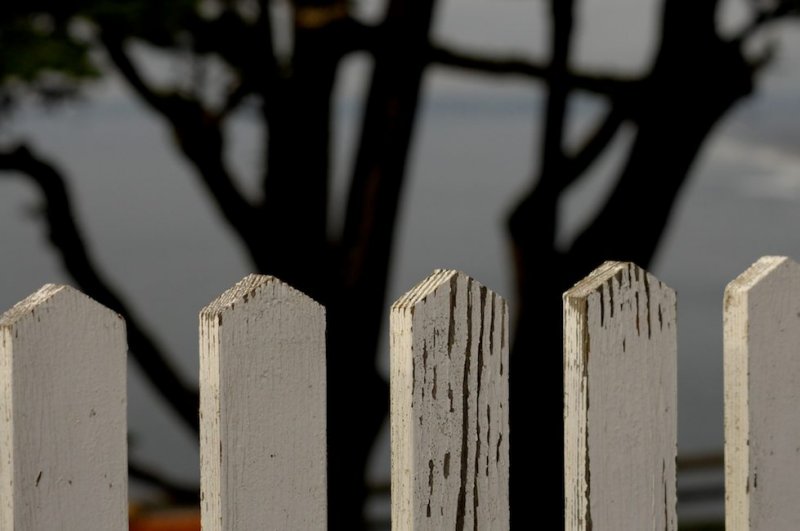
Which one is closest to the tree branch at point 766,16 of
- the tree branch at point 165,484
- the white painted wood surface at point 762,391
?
the tree branch at point 165,484

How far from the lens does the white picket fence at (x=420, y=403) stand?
4.99 feet

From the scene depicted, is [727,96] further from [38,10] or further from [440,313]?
[440,313]

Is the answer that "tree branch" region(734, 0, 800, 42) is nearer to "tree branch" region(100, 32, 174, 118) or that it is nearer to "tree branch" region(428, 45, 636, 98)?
"tree branch" region(428, 45, 636, 98)

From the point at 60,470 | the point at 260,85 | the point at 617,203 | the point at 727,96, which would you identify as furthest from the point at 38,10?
the point at 60,470

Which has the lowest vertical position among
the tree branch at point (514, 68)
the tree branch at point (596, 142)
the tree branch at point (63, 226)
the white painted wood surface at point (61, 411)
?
the white painted wood surface at point (61, 411)

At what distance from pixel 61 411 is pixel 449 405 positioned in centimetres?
51

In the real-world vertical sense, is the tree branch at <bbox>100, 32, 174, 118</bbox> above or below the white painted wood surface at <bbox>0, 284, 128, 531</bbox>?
above

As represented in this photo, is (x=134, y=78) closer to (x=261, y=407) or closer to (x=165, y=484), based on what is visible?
(x=165, y=484)

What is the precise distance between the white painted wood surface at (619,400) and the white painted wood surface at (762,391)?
0.35 feet

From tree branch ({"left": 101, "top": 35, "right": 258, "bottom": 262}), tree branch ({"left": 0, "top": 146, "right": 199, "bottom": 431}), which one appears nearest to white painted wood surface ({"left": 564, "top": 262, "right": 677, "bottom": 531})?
tree branch ({"left": 0, "top": 146, "right": 199, "bottom": 431})

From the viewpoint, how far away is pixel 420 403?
1.58 m

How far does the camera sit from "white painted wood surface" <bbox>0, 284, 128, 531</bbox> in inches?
59.4

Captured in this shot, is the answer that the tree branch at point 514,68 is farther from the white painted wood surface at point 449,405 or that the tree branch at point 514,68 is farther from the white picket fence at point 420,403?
the white painted wood surface at point 449,405

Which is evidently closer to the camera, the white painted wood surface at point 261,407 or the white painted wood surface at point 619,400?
the white painted wood surface at point 261,407
